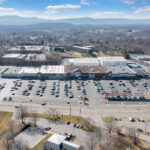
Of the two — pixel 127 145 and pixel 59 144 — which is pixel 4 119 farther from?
pixel 127 145

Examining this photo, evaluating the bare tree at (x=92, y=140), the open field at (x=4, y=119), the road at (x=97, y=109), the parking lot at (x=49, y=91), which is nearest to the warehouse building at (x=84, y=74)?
the parking lot at (x=49, y=91)

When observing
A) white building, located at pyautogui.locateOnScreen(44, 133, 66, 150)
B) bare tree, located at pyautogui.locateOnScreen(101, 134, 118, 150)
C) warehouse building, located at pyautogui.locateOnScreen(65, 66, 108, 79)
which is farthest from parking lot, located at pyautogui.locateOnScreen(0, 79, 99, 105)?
white building, located at pyautogui.locateOnScreen(44, 133, 66, 150)

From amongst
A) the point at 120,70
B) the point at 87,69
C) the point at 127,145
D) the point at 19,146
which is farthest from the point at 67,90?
the point at 120,70

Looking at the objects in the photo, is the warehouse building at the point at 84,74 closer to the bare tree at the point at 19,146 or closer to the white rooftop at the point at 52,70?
the white rooftop at the point at 52,70

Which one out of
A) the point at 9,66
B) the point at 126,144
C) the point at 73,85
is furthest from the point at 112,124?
the point at 9,66

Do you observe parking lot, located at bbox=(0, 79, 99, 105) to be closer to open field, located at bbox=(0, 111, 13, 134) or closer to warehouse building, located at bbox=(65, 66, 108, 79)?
warehouse building, located at bbox=(65, 66, 108, 79)

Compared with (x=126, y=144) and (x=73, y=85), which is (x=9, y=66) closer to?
(x=73, y=85)

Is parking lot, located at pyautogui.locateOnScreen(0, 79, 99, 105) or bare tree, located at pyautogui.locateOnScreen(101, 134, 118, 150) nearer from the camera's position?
bare tree, located at pyautogui.locateOnScreen(101, 134, 118, 150)

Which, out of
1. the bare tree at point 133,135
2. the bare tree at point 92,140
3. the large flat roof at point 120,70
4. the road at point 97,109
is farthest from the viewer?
the large flat roof at point 120,70
